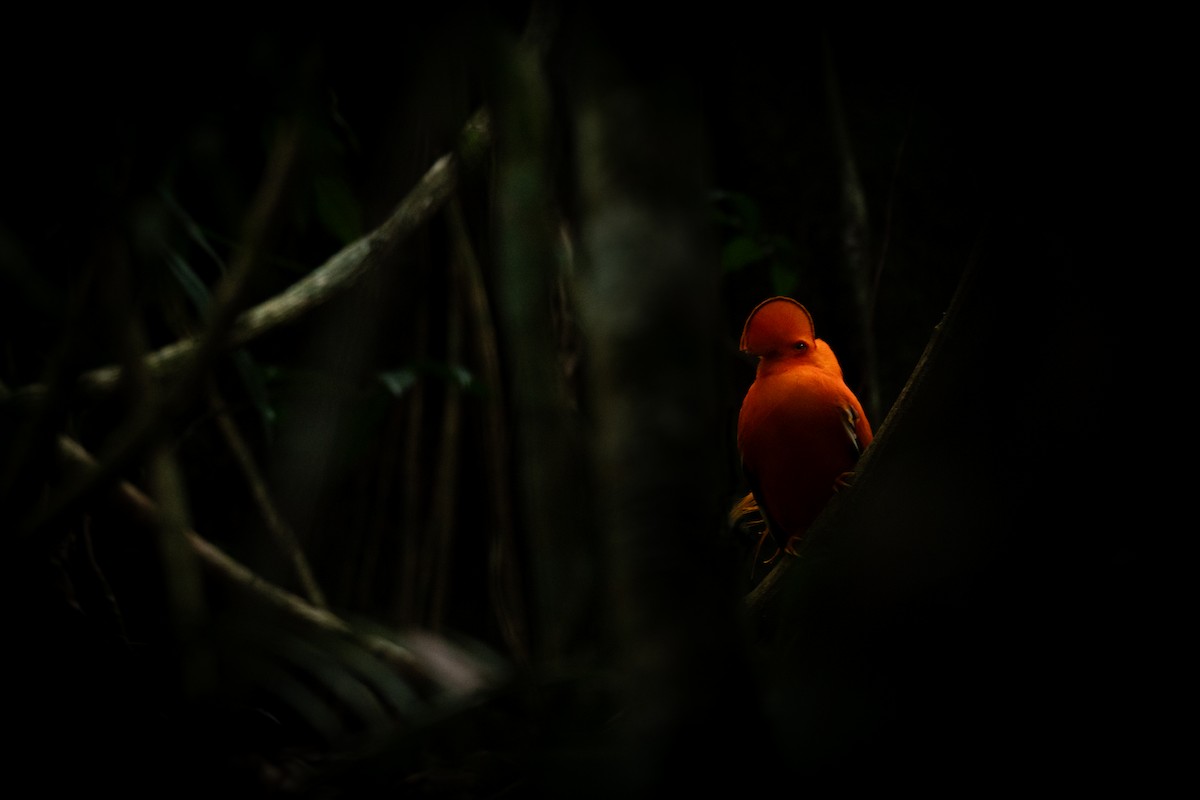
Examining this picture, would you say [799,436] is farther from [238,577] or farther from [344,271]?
[238,577]

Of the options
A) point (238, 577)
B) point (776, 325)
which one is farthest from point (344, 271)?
point (776, 325)

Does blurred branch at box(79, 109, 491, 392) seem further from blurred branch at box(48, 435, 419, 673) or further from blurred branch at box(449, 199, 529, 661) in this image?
blurred branch at box(449, 199, 529, 661)

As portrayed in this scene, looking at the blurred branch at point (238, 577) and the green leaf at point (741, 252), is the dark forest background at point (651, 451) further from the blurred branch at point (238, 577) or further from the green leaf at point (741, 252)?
the green leaf at point (741, 252)

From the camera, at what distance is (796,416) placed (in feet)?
5.67

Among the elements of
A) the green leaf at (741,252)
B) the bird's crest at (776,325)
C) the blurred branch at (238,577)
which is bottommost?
the blurred branch at (238,577)

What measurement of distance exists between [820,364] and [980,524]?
94cm

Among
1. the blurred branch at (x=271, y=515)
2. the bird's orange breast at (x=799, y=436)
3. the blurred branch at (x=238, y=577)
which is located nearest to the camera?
the blurred branch at (x=238, y=577)

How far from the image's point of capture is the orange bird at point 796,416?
172 cm

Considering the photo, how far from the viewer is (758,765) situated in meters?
0.61

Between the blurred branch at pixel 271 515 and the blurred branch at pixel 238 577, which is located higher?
the blurred branch at pixel 271 515

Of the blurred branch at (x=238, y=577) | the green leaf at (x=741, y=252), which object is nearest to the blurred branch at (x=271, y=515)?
the blurred branch at (x=238, y=577)

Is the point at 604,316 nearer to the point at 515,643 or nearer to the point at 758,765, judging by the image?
the point at 758,765

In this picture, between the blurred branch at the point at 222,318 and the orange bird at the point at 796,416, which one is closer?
the blurred branch at the point at 222,318

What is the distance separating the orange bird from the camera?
172cm
